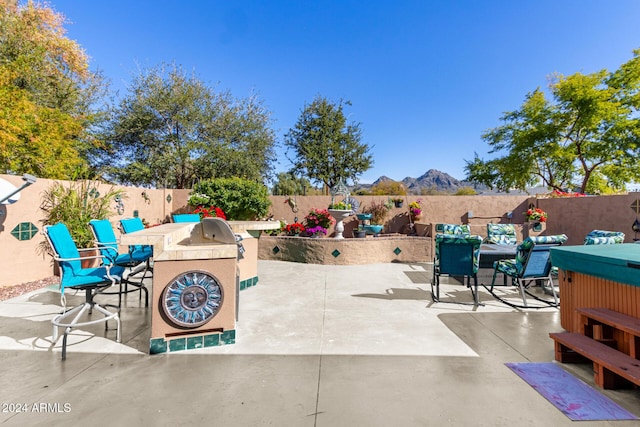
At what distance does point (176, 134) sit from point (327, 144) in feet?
25.3

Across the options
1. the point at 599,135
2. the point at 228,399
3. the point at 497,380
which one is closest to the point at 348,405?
the point at 228,399

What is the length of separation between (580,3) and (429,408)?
1268 cm

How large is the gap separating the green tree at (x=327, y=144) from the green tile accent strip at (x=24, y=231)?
1285 centimetres

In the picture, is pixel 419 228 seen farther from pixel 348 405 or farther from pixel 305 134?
pixel 305 134

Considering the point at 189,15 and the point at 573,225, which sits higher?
the point at 189,15

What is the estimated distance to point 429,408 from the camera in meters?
1.91

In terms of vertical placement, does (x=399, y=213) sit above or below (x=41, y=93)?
below

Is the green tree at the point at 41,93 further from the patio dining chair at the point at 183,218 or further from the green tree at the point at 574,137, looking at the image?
the green tree at the point at 574,137

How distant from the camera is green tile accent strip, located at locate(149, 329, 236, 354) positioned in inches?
105

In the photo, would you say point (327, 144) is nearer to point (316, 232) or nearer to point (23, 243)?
point (316, 232)

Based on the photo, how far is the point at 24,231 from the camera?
203 inches

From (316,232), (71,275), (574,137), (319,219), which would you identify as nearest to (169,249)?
(71,275)

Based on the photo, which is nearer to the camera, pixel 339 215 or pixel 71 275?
pixel 71 275

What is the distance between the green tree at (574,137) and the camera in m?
15.7
